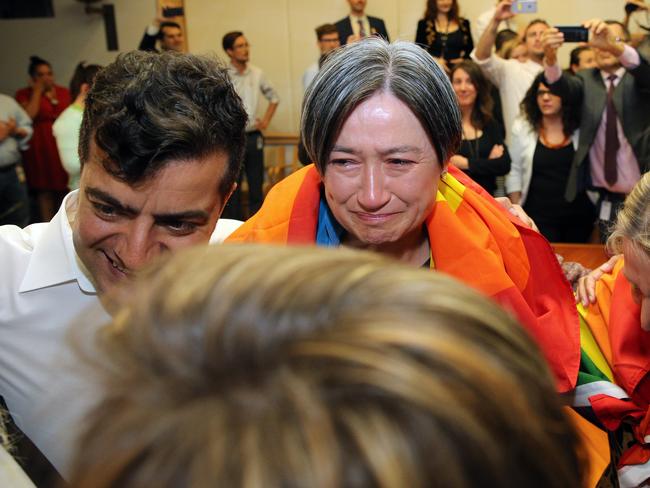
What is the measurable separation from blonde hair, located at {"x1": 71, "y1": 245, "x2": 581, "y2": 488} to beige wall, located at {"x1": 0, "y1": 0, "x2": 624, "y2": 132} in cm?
714

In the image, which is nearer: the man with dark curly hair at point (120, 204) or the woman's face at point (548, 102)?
the man with dark curly hair at point (120, 204)

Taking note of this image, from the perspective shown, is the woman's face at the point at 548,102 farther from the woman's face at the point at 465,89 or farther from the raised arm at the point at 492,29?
the raised arm at the point at 492,29

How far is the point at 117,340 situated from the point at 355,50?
3.26 feet

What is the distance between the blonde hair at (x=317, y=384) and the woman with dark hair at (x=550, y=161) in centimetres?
366

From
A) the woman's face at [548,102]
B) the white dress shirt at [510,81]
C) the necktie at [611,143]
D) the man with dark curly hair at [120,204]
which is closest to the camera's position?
the man with dark curly hair at [120,204]

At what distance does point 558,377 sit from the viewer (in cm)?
151

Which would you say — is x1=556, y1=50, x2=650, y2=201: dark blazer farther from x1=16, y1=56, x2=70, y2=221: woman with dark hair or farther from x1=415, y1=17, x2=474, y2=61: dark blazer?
x1=16, y1=56, x2=70, y2=221: woman with dark hair

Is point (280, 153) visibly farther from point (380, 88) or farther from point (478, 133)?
point (380, 88)

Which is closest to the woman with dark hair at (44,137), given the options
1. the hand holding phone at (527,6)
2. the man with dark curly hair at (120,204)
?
the hand holding phone at (527,6)

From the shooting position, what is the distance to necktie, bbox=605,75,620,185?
12.6 feet

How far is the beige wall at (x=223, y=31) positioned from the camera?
25.0ft

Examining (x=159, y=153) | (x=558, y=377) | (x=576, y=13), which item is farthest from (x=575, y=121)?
(x=576, y=13)

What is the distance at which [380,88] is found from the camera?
4.48 feet

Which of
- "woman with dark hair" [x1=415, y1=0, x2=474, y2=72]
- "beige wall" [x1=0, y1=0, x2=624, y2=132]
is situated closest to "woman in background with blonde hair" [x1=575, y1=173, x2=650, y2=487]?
"woman with dark hair" [x1=415, y1=0, x2=474, y2=72]
